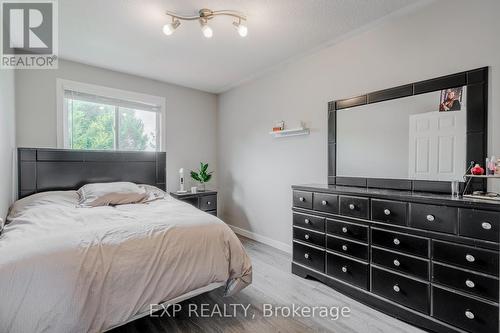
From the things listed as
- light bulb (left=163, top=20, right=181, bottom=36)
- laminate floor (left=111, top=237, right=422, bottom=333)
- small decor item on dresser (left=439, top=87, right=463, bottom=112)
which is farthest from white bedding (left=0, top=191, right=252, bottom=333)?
small decor item on dresser (left=439, top=87, right=463, bottom=112)

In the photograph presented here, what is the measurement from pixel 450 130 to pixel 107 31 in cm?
325

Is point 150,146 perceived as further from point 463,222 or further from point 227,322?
point 463,222

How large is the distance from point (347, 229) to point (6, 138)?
3390 millimetres

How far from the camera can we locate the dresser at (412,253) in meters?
1.48

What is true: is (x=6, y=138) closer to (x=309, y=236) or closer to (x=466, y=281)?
(x=309, y=236)

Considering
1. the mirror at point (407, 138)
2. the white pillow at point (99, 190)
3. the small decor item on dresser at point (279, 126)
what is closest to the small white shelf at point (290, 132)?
the small decor item on dresser at point (279, 126)

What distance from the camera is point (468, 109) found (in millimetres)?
1828

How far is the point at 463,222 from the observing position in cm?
155

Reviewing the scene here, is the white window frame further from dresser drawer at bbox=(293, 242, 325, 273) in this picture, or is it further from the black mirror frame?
the black mirror frame

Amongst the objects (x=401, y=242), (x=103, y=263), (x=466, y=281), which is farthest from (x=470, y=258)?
(x=103, y=263)

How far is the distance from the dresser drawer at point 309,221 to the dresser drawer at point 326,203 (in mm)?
108

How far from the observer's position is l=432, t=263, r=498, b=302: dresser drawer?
1438mm

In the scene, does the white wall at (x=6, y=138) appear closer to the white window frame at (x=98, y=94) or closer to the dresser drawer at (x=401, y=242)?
the white window frame at (x=98, y=94)

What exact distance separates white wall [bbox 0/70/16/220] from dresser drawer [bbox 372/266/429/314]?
3271 mm
